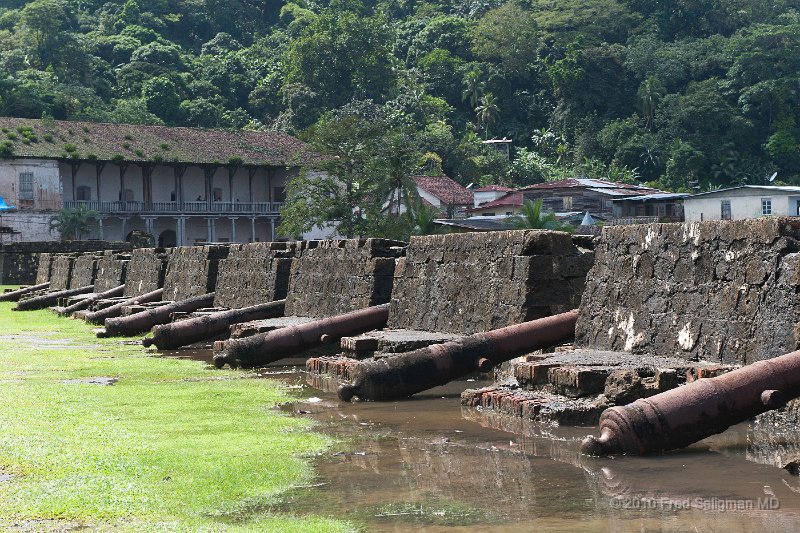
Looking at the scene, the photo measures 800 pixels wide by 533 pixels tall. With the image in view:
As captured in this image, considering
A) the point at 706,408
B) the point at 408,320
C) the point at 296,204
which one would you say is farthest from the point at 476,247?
the point at 296,204

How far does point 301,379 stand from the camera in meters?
12.2

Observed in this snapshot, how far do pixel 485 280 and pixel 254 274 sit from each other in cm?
748

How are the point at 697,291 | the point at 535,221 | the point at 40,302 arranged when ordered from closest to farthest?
the point at 697,291
the point at 40,302
the point at 535,221

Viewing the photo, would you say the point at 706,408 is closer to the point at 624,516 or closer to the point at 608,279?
the point at 624,516

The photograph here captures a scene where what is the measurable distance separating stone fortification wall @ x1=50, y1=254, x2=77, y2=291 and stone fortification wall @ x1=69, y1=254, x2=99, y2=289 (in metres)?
0.54

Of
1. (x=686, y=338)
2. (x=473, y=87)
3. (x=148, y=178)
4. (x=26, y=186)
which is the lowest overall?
(x=686, y=338)

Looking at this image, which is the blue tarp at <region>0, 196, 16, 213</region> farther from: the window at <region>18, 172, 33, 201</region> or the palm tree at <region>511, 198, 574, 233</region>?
the palm tree at <region>511, 198, 574, 233</region>

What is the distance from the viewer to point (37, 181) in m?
56.8

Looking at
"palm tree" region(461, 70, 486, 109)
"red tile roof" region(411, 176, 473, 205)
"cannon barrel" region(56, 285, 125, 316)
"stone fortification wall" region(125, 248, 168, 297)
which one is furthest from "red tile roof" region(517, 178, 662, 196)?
"cannon barrel" region(56, 285, 125, 316)

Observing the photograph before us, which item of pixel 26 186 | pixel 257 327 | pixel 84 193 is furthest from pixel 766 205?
pixel 257 327

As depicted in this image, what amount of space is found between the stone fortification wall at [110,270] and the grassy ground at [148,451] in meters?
16.7

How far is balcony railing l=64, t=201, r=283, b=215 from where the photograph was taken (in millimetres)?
59531

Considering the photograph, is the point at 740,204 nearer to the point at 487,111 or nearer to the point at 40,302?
the point at 40,302

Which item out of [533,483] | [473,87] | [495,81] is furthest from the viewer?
[495,81]
